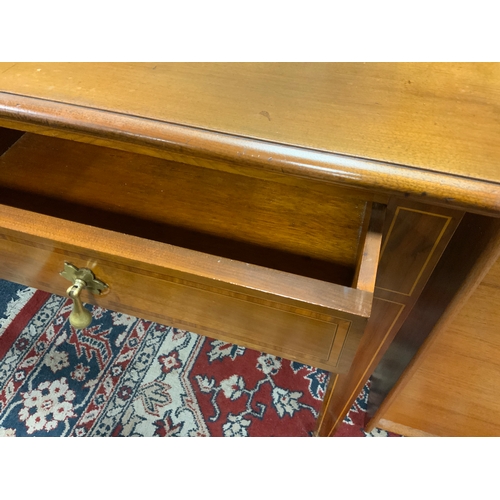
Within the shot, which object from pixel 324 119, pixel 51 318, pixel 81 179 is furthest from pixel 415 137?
pixel 51 318

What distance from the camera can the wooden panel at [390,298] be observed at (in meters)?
0.40

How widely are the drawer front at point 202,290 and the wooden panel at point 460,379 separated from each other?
151 millimetres

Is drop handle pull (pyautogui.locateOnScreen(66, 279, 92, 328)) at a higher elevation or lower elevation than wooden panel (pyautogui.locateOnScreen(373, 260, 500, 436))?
lower

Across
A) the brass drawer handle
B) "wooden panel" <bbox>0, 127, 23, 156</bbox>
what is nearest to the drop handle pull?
the brass drawer handle

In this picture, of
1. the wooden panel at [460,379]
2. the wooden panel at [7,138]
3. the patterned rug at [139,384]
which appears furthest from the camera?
the patterned rug at [139,384]

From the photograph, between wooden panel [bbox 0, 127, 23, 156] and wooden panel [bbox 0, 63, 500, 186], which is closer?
wooden panel [bbox 0, 63, 500, 186]

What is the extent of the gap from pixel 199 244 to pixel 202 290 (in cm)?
12

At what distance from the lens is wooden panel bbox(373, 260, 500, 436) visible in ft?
1.45

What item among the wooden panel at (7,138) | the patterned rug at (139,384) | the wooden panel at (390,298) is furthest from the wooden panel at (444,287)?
the wooden panel at (7,138)

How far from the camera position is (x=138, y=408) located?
0.77m

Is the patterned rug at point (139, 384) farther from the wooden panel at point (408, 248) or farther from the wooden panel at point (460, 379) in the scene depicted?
the wooden panel at point (408, 248)

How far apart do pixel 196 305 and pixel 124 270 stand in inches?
2.9

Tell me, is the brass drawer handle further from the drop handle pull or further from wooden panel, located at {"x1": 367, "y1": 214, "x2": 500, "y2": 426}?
wooden panel, located at {"x1": 367, "y1": 214, "x2": 500, "y2": 426}

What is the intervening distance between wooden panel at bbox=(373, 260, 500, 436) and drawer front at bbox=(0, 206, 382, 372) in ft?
0.50
